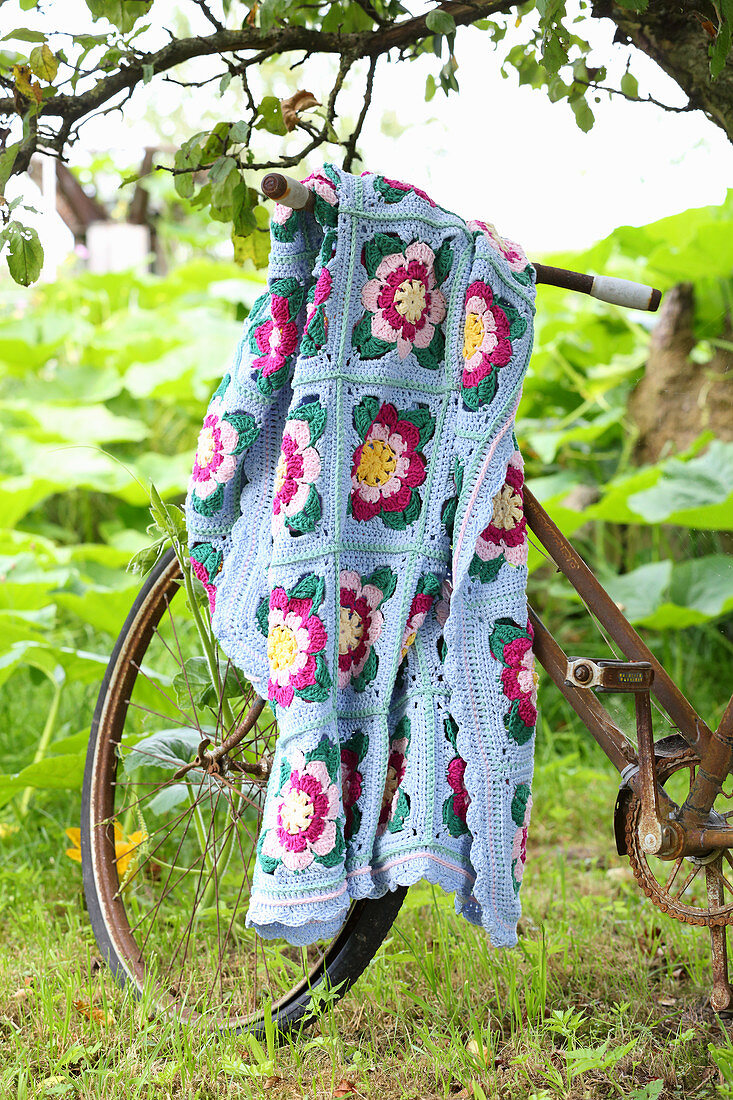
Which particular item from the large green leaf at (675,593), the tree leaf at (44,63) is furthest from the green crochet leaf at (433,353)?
the large green leaf at (675,593)

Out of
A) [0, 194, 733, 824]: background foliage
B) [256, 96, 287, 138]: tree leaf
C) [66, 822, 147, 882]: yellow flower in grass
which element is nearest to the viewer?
[256, 96, 287, 138]: tree leaf

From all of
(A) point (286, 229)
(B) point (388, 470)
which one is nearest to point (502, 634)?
(B) point (388, 470)

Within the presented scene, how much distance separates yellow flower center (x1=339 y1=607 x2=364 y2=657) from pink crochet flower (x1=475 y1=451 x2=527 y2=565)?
194 millimetres

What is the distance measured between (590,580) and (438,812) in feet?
1.29

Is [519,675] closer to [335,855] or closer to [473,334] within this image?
[335,855]

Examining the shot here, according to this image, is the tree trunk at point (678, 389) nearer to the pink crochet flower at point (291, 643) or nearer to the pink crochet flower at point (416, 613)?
the pink crochet flower at point (416, 613)

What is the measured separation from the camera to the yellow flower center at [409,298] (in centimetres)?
130

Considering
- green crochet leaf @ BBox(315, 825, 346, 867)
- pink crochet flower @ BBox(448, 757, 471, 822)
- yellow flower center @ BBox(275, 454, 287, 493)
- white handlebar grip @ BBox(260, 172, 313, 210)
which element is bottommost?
green crochet leaf @ BBox(315, 825, 346, 867)

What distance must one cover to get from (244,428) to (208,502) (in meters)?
0.12

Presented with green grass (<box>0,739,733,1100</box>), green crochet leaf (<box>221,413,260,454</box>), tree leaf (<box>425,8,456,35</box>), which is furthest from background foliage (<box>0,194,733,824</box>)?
tree leaf (<box>425,8,456,35</box>)

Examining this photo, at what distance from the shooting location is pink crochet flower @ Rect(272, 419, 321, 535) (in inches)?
51.5

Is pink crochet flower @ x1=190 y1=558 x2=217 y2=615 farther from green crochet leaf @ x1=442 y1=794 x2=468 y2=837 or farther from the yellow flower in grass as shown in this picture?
the yellow flower in grass

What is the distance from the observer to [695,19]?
4.78ft

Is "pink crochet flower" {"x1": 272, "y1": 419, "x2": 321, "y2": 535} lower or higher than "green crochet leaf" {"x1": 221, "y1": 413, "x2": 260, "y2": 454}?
lower
